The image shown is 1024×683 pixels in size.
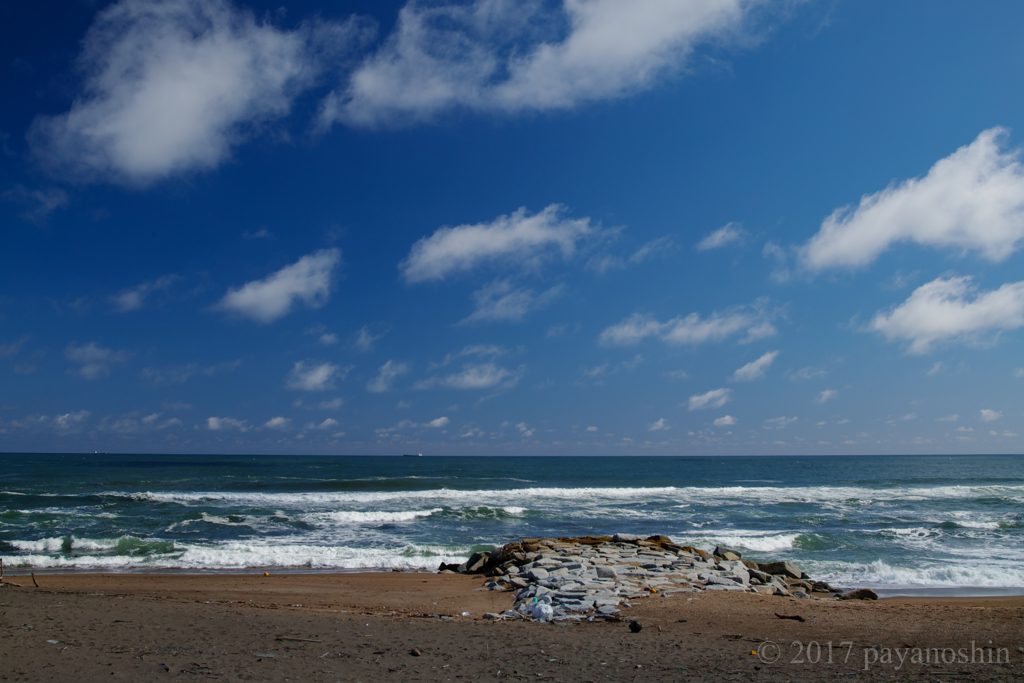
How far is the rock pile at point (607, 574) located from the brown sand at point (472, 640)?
1.96ft

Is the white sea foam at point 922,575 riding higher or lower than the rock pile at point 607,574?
lower

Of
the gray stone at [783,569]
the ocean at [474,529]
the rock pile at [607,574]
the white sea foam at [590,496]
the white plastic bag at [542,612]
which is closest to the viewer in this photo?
the white plastic bag at [542,612]

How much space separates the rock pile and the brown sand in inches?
23.5

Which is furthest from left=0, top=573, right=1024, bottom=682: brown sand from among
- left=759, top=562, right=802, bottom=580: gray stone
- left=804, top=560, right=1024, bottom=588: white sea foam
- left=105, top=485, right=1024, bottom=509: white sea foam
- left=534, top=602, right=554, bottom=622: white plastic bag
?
left=105, top=485, right=1024, bottom=509: white sea foam

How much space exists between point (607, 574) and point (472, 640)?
4.53 metres

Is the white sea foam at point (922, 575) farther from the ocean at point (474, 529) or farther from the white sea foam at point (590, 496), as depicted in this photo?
the white sea foam at point (590, 496)

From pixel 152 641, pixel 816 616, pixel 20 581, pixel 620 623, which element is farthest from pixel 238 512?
pixel 816 616

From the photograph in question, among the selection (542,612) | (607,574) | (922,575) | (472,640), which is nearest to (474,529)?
(607,574)

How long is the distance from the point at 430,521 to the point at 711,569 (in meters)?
12.0

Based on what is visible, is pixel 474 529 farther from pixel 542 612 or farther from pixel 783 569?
pixel 542 612

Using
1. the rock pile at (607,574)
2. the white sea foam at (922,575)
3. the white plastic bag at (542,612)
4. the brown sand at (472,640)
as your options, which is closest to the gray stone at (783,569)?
the rock pile at (607,574)

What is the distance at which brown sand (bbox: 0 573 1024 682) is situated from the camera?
5.48 metres

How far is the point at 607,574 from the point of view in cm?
1056

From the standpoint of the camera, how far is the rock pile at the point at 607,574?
8.77m
